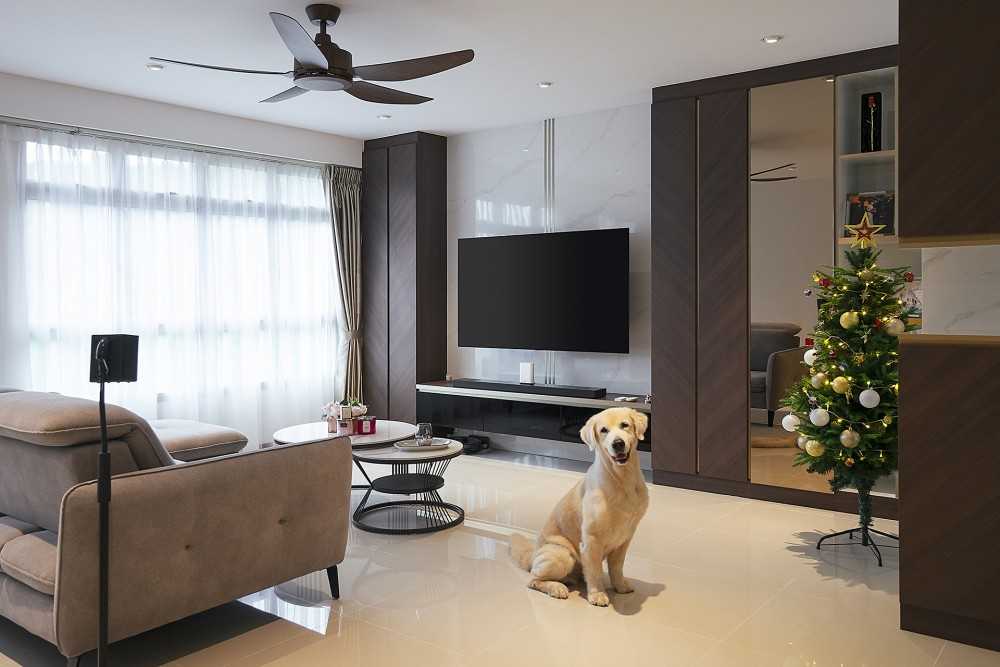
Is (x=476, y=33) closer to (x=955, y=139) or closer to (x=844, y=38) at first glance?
(x=844, y=38)

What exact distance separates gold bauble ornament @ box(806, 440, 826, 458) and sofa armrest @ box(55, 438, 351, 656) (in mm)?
2289

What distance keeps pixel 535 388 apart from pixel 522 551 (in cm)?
263

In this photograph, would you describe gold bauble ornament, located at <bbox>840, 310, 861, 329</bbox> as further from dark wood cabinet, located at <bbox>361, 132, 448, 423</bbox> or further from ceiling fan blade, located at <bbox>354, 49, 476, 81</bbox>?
dark wood cabinet, located at <bbox>361, 132, 448, 423</bbox>

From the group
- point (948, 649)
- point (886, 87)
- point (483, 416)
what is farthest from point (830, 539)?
point (483, 416)

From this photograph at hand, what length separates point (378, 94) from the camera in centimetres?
419

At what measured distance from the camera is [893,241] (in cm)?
439

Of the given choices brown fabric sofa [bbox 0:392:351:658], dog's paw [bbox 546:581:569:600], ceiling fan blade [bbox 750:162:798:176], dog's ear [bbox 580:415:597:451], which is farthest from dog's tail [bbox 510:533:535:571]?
ceiling fan blade [bbox 750:162:798:176]

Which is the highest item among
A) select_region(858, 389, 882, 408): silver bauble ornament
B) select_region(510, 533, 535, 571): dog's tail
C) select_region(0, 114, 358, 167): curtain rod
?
select_region(0, 114, 358, 167): curtain rod

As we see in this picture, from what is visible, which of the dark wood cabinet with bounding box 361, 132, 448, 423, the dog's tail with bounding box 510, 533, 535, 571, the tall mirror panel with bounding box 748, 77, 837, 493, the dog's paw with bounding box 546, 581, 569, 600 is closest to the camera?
the dog's paw with bounding box 546, 581, 569, 600

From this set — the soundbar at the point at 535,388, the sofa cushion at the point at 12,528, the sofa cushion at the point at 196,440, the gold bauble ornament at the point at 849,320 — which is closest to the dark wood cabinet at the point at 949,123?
the gold bauble ornament at the point at 849,320

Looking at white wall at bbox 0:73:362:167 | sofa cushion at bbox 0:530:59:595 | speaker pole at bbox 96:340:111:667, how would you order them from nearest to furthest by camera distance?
speaker pole at bbox 96:340:111:667, sofa cushion at bbox 0:530:59:595, white wall at bbox 0:73:362:167

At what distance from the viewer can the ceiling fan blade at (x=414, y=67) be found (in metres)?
3.66

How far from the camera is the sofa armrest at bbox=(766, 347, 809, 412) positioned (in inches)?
188

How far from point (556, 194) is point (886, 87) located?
2616 mm
